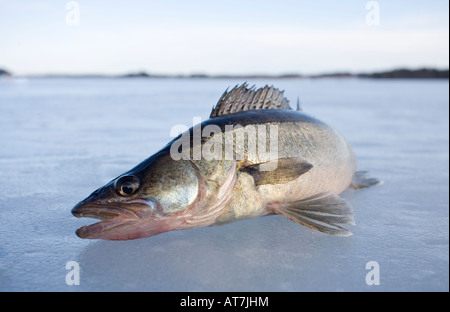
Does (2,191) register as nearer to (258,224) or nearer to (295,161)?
(258,224)

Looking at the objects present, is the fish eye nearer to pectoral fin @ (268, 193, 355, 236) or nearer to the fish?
the fish

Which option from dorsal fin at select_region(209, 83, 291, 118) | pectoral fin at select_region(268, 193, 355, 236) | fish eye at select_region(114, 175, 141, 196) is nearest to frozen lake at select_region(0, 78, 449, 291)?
pectoral fin at select_region(268, 193, 355, 236)

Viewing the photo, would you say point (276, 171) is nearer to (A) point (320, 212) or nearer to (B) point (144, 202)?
(A) point (320, 212)

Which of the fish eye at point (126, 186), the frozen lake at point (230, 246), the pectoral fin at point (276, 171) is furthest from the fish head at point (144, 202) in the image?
the pectoral fin at point (276, 171)

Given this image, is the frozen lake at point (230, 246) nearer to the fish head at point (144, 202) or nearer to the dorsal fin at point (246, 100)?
the fish head at point (144, 202)

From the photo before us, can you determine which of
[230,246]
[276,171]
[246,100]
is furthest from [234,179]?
[246,100]

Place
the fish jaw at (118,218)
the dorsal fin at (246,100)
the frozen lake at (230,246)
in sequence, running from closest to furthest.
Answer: the frozen lake at (230,246), the fish jaw at (118,218), the dorsal fin at (246,100)
